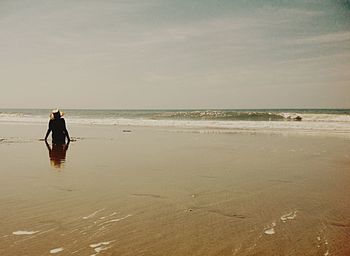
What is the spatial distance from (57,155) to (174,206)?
611cm

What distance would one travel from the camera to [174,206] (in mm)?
5148

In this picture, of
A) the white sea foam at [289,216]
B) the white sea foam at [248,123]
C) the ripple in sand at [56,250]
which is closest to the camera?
the ripple in sand at [56,250]

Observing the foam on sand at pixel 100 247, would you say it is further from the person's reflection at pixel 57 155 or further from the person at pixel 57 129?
the person at pixel 57 129

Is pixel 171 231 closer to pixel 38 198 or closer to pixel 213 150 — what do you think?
pixel 38 198

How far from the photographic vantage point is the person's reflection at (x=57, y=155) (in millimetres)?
8875

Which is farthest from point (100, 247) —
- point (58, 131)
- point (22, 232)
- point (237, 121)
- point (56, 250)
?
point (237, 121)

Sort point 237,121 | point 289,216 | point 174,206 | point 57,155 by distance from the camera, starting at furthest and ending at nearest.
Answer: point 237,121 < point 57,155 < point 174,206 < point 289,216

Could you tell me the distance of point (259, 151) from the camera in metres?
11.4

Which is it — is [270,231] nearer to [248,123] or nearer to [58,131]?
[58,131]

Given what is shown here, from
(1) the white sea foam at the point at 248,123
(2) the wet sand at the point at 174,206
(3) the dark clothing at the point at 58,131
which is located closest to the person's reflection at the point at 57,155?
(2) the wet sand at the point at 174,206

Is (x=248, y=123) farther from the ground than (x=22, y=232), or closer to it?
farther from the ground

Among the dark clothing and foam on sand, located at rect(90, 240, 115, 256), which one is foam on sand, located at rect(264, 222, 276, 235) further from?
the dark clothing

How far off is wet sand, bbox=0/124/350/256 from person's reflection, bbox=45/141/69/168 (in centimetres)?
5

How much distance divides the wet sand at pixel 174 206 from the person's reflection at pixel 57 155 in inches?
1.9
